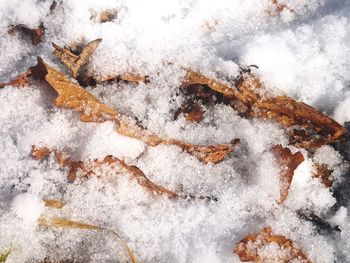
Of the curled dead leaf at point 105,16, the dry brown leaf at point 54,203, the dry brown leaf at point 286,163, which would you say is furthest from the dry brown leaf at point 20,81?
the dry brown leaf at point 286,163

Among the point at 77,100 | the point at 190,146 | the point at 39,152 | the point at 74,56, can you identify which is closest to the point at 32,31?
the point at 74,56

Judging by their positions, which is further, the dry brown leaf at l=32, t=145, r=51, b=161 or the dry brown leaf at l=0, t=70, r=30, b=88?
the dry brown leaf at l=0, t=70, r=30, b=88

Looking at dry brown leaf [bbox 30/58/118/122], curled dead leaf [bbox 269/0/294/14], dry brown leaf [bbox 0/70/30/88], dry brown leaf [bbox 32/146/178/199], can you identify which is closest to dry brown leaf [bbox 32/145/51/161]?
dry brown leaf [bbox 32/146/178/199]

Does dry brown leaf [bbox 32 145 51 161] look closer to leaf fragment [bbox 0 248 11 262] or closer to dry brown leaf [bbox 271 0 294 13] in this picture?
leaf fragment [bbox 0 248 11 262]

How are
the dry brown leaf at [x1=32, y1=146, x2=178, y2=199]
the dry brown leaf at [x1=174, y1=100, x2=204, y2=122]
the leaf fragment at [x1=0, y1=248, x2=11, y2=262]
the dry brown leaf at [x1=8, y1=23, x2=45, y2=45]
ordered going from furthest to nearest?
the dry brown leaf at [x1=8, y1=23, x2=45, y2=45] < the dry brown leaf at [x1=174, y1=100, x2=204, y2=122] < the dry brown leaf at [x1=32, y1=146, x2=178, y2=199] < the leaf fragment at [x1=0, y1=248, x2=11, y2=262]

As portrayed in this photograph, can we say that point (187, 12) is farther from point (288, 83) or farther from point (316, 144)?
point (316, 144)

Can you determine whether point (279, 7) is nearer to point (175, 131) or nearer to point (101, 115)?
point (175, 131)

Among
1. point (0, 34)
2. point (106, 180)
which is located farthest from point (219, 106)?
point (0, 34)
